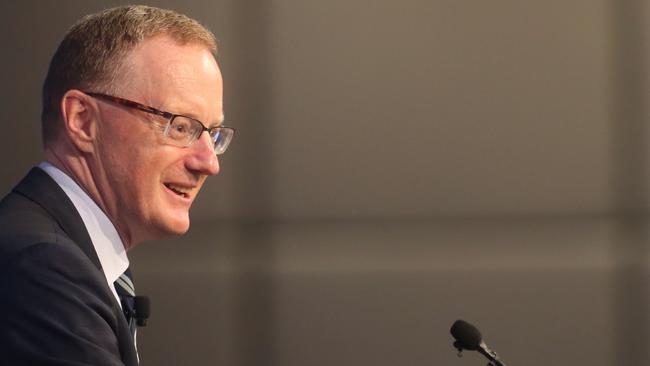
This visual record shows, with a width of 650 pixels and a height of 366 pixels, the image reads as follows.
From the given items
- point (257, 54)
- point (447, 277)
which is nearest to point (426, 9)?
point (257, 54)

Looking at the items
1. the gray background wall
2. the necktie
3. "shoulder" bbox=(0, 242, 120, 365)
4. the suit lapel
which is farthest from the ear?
the gray background wall

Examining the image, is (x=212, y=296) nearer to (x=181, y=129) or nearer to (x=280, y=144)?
(x=280, y=144)

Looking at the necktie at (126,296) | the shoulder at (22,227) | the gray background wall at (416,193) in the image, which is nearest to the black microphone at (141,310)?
the necktie at (126,296)

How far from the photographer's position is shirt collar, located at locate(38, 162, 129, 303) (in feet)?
5.60

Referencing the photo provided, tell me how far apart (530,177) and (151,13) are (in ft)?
4.85

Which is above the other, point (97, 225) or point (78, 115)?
point (78, 115)

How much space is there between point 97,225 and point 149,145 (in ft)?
0.55

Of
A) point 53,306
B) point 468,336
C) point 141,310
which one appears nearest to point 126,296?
point 141,310

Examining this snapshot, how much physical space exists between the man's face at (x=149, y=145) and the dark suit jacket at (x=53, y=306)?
257mm

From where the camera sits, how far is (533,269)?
293 cm

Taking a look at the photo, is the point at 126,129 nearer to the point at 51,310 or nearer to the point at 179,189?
the point at 179,189

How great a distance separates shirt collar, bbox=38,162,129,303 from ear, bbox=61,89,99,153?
64 mm

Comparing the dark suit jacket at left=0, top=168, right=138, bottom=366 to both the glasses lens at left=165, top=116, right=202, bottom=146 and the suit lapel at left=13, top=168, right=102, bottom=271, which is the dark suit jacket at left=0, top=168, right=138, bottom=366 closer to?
the suit lapel at left=13, top=168, right=102, bottom=271

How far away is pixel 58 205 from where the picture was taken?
63.3 inches
